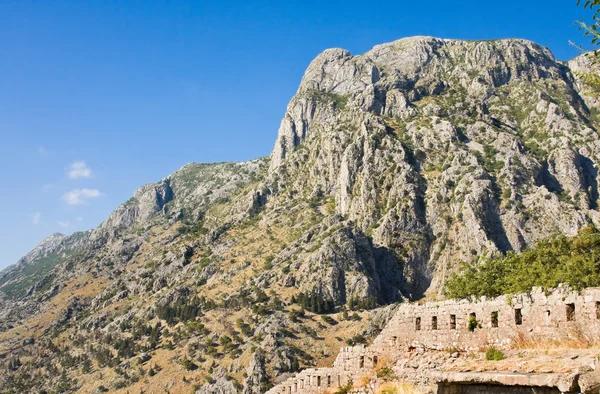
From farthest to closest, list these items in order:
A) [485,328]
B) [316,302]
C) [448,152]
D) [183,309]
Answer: [448,152], [183,309], [316,302], [485,328]

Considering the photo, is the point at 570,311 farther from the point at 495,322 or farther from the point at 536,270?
the point at 536,270

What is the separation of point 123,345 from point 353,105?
98.0 meters

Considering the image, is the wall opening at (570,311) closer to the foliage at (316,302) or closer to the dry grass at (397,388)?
the dry grass at (397,388)

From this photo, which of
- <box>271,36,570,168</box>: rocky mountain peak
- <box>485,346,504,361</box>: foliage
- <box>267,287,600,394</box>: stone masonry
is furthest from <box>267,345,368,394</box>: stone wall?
<box>271,36,570,168</box>: rocky mountain peak

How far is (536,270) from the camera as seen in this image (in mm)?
28297

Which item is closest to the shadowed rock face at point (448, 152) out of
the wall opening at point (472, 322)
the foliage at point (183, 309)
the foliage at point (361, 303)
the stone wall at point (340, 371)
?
the foliage at point (361, 303)

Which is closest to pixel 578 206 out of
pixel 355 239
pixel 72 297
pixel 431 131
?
pixel 431 131

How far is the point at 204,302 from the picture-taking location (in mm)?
108812

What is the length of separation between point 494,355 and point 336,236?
9986 cm

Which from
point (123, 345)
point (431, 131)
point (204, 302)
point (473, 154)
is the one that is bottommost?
point (123, 345)

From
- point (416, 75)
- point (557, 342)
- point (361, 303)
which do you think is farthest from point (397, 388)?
point (416, 75)

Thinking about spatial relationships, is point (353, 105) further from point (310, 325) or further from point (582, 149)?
point (310, 325)

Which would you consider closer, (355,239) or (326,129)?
(355,239)

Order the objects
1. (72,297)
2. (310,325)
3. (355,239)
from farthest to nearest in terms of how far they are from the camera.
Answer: (72,297)
(355,239)
(310,325)
